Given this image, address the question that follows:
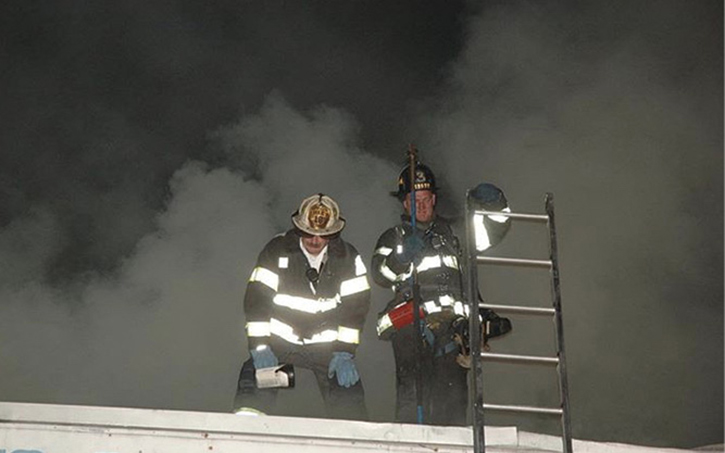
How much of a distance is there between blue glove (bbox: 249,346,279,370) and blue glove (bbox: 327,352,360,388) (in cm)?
38

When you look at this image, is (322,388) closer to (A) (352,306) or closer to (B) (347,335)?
(B) (347,335)

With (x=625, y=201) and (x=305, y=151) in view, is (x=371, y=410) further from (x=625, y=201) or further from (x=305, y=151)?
(x=625, y=201)

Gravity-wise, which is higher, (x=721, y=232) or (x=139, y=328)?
(x=721, y=232)

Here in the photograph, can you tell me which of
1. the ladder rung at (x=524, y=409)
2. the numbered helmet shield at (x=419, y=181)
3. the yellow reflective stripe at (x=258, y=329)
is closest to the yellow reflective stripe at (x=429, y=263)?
the numbered helmet shield at (x=419, y=181)

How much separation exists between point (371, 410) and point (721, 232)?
14.8ft

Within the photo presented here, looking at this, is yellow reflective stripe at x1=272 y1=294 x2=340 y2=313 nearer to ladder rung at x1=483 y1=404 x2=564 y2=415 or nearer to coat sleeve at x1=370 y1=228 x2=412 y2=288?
coat sleeve at x1=370 y1=228 x2=412 y2=288

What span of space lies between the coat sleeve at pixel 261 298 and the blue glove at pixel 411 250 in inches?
32.6

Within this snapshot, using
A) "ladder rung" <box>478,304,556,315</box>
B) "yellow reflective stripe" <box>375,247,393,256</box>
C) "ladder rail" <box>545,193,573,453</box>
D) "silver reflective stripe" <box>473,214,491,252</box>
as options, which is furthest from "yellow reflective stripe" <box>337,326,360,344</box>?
"ladder rail" <box>545,193,573,453</box>

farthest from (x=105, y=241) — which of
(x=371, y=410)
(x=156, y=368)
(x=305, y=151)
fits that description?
(x=371, y=410)

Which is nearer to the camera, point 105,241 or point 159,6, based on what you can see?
point 105,241

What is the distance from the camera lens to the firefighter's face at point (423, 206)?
5.75 metres

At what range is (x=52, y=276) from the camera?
915 cm

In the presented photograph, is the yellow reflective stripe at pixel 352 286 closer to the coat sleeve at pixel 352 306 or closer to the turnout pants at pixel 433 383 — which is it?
the coat sleeve at pixel 352 306

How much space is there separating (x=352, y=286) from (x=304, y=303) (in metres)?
0.33
